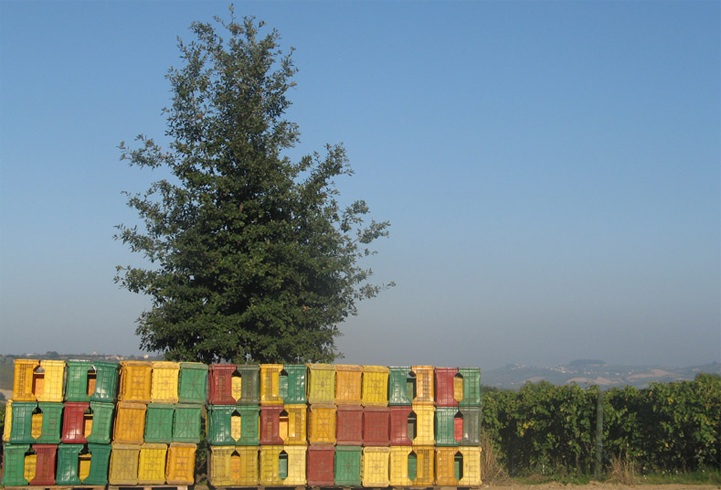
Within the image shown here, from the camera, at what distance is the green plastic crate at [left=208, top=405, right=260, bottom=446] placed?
12.5 m

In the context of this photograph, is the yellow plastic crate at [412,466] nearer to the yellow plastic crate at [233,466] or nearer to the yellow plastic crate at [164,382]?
the yellow plastic crate at [233,466]

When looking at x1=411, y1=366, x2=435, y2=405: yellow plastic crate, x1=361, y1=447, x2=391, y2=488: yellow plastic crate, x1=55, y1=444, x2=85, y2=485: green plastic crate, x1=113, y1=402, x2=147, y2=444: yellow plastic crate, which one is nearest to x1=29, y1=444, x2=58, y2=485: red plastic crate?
x1=55, y1=444, x2=85, y2=485: green plastic crate

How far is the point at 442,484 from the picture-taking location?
12820 millimetres

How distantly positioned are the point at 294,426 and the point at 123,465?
10.4 ft

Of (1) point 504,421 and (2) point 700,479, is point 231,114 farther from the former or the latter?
(2) point 700,479

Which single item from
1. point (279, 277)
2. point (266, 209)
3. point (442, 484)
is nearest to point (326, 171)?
point (266, 209)

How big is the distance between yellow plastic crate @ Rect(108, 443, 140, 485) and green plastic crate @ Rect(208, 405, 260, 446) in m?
1.40

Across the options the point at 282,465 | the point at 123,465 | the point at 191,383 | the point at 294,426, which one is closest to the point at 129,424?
the point at 123,465

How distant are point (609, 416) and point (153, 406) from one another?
1006cm

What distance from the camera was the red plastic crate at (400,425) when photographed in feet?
42.0

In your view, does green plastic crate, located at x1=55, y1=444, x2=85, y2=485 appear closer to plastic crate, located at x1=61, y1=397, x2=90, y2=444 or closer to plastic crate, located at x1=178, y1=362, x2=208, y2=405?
plastic crate, located at x1=61, y1=397, x2=90, y2=444

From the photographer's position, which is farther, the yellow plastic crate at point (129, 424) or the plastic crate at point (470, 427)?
the plastic crate at point (470, 427)

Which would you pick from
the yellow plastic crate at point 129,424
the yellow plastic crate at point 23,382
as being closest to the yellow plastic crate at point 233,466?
the yellow plastic crate at point 129,424

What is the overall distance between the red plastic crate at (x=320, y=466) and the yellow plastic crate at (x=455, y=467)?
207 centimetres
